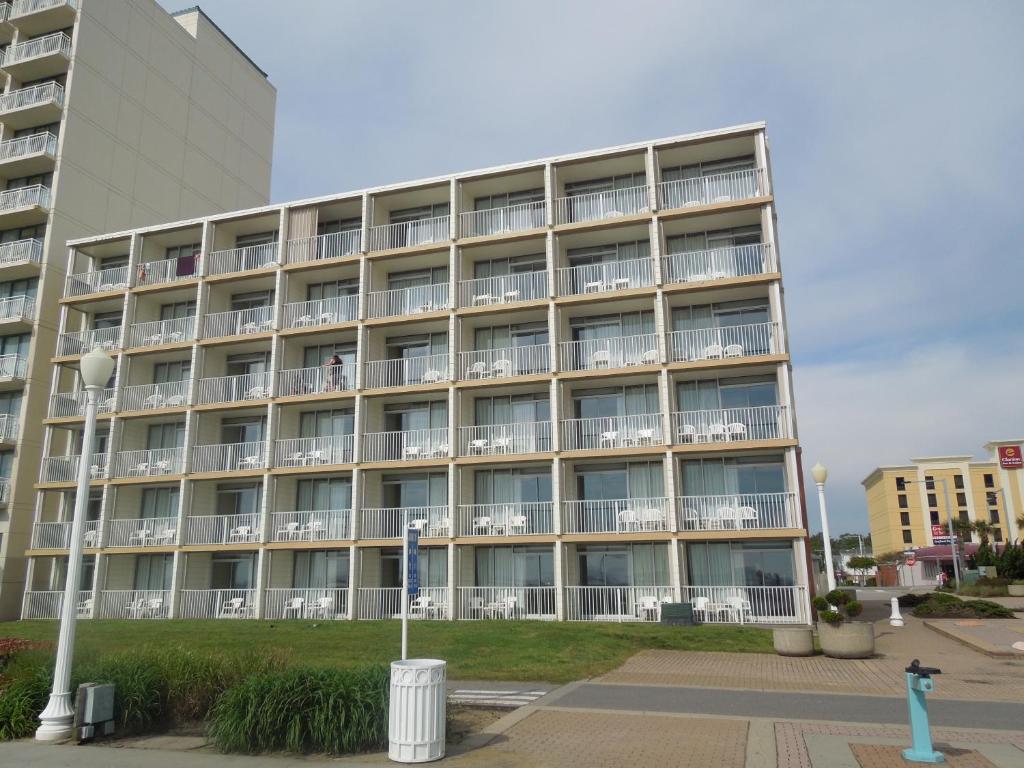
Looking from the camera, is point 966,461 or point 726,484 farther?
point 966,461

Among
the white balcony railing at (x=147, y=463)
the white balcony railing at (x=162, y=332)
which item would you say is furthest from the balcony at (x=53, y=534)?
the white balcony railing at (x=162, y=332)

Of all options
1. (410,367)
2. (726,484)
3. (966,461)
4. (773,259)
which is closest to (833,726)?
(726,484)

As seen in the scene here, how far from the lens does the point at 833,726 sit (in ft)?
32.9

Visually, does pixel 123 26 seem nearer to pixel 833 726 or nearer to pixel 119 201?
pixel 119 201

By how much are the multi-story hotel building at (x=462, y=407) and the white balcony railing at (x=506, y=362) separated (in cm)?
Answer: 11

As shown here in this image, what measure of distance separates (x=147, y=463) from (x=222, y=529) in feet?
14.9

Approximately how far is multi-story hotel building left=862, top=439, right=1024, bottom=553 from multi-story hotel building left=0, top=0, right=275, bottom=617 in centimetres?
8695

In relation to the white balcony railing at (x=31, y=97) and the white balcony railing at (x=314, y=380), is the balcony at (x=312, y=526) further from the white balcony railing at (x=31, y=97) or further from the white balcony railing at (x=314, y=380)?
the white balcony railing at (x=31, y=97)

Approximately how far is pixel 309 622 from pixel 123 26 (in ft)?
100

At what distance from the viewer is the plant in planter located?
54.2ft

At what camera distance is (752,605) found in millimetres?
23766

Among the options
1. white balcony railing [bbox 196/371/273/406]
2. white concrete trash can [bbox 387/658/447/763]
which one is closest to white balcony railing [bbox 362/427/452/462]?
white balcony railing [bbox 196/371/273/406]

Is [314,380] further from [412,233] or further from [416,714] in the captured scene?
[416,714]

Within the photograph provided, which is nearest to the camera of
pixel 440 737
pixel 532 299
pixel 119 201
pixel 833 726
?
pixel 440 737
